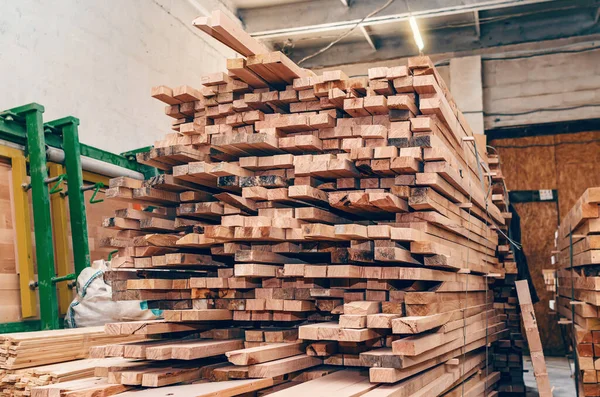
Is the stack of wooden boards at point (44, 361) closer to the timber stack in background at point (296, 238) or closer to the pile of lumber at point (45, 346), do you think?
the pile of lumber at point (45, 346)

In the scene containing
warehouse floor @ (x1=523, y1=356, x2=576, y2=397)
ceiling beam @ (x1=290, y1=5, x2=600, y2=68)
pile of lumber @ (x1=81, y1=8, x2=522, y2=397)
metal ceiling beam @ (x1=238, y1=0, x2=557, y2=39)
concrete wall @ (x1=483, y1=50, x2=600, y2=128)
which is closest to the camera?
pile of lumber @ (x1=81, y1=8, x2=522, y2=397)

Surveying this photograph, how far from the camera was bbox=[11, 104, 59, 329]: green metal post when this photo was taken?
→ 5762mm

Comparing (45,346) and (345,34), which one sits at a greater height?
(345,34)

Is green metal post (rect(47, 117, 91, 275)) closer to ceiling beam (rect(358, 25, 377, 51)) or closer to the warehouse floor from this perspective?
the warehouse floor

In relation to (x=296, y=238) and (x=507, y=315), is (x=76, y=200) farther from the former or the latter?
(x=507, y=315)

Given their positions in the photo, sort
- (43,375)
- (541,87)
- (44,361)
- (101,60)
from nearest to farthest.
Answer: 1. (43,375)
2. (44,361)
3. (101,60)
4. (541,87)

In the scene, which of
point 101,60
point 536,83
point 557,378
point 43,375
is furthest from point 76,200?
point 536,83

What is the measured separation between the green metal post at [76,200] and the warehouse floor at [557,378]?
505 centimetres

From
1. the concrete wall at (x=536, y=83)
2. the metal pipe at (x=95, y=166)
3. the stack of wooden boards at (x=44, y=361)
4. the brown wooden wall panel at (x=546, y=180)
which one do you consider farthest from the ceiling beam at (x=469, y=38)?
the stack of wooden boards at (x=44, y=361)

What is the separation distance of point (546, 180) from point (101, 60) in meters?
8.17

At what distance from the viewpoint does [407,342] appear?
3.75 m

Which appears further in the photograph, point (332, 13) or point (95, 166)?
point (332, 13)

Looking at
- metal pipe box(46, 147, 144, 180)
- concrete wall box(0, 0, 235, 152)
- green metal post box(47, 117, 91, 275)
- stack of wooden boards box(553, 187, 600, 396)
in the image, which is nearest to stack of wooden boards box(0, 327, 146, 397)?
green metal post box(47, 117, 91, 275)

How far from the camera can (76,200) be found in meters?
6.21
